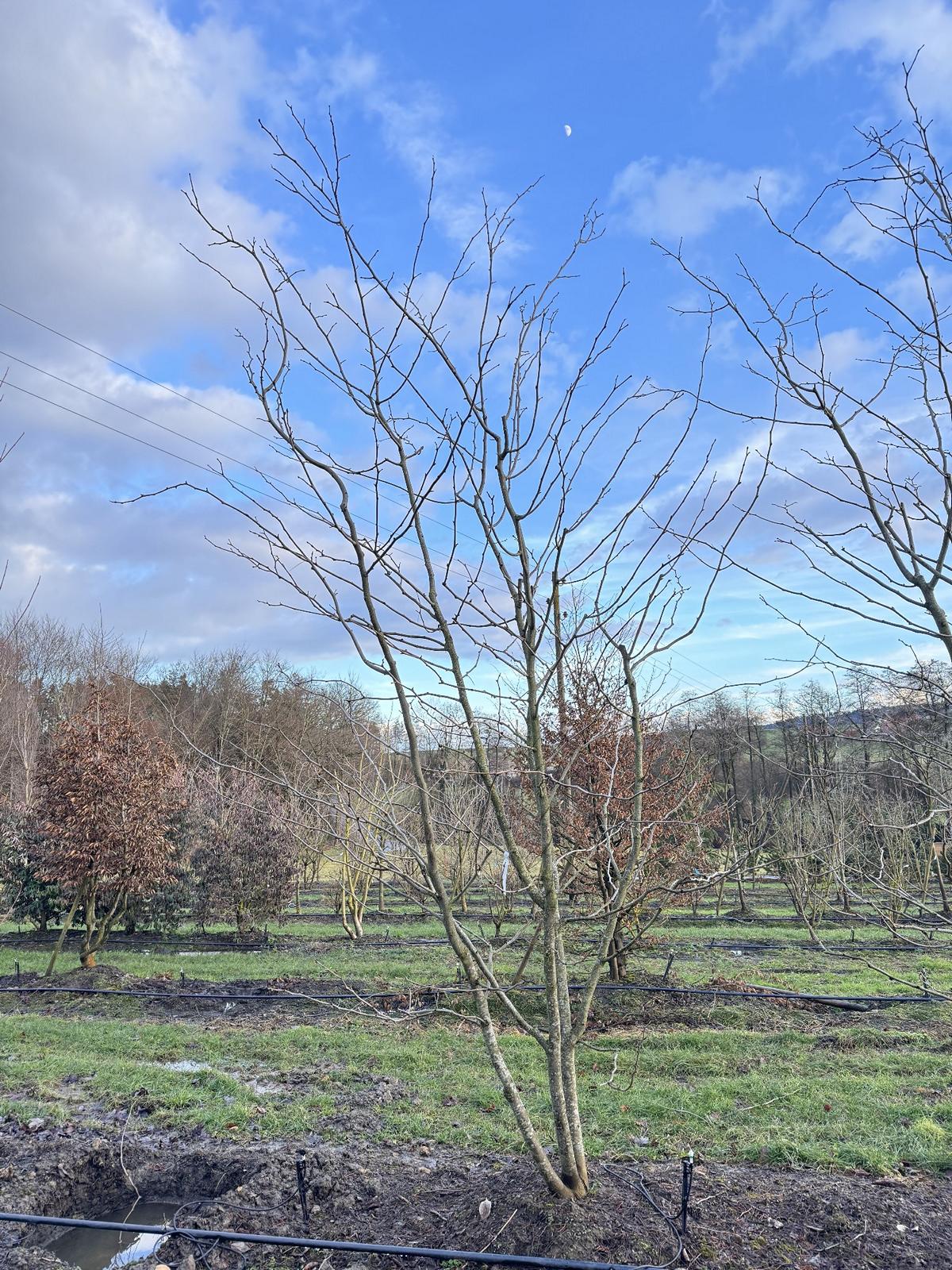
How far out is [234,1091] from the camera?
4.72 meters

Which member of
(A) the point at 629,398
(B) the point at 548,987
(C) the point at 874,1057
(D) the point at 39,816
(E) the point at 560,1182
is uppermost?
(A) the point at 629,398

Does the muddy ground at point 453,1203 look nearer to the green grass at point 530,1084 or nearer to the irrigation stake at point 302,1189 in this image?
the irrigation stake at point 302,1189

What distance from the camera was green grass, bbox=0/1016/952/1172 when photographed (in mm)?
3871

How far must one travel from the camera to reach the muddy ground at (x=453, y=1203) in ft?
8.66

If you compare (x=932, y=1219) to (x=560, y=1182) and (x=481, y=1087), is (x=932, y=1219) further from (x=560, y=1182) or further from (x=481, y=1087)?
(x=481, y=1087)

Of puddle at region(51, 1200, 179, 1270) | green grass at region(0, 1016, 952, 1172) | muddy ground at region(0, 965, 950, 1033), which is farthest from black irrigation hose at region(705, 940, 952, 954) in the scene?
puddle at region(51, 1200, 179, 1270)

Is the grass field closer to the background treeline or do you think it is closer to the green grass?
the green grass

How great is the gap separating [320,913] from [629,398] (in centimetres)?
1518

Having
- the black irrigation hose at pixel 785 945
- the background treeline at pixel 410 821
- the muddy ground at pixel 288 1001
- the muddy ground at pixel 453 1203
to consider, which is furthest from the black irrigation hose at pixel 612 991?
the black irrigation hose at pixel 785 945

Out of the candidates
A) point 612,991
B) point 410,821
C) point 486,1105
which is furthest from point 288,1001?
point 486,1105

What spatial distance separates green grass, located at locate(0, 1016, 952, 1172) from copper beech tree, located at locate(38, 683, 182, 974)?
2.71 meters

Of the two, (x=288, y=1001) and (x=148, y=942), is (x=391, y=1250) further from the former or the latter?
(x=148, y=942)

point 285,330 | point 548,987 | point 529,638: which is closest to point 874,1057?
point 548,987

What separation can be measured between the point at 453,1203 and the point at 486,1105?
151 cm
